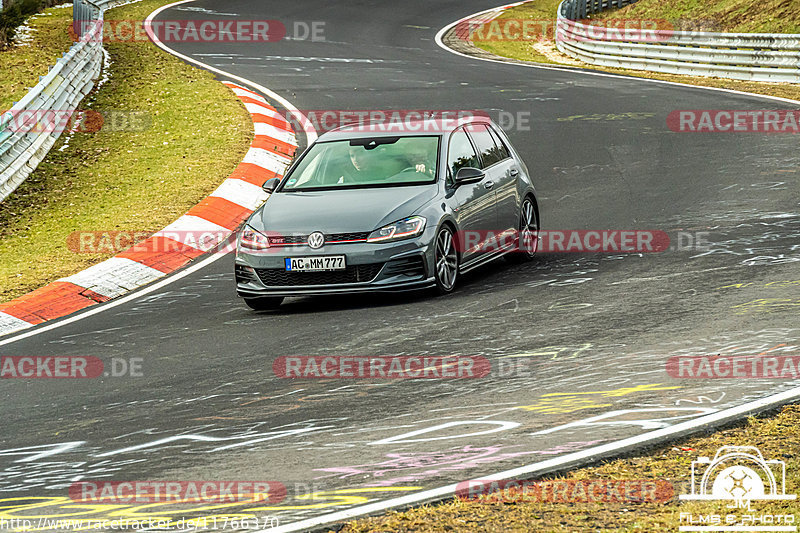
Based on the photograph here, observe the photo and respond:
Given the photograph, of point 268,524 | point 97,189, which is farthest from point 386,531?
point 97,189

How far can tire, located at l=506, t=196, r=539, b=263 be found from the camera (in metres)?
11.2

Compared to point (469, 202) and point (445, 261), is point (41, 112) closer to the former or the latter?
point (469, 202)

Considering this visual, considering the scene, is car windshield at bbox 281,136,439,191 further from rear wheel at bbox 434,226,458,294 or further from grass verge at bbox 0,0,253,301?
grass verge at bbox 0,0,253,301

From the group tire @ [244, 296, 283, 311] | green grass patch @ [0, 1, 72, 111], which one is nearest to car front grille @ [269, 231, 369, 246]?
tire @ [244, 296, 283, 311]

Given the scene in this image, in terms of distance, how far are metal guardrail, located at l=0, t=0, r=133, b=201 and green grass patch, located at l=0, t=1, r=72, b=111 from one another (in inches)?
45.3

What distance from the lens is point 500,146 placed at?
11.5 metres

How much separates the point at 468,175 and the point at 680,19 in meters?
25.3

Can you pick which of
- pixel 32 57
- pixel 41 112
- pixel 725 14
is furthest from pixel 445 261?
pixel 725 14

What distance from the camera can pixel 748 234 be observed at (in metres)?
11.0

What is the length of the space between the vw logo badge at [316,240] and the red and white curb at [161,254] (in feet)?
8.37

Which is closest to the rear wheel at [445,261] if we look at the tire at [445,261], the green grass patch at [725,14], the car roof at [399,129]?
the tire at [445,261]

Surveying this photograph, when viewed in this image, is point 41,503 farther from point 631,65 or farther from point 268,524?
point 631,65

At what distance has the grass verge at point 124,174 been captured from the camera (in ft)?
41.3

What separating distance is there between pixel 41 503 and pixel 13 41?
2283cm
